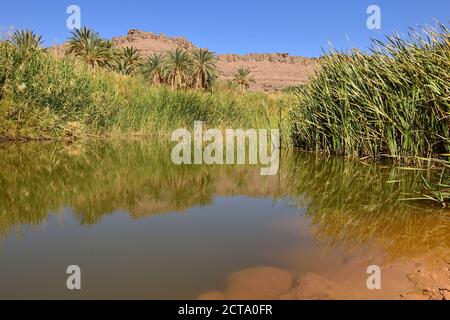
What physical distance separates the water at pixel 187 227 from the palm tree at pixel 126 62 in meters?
31.9

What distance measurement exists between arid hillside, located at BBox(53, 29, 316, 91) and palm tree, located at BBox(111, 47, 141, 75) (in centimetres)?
5050

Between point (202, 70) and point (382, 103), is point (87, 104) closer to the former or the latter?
point (382, 103)

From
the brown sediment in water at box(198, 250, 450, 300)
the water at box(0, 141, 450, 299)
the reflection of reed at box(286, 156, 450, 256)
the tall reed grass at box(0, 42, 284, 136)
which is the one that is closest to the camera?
the brown sediment in water at box(198, 250, 450, 300)

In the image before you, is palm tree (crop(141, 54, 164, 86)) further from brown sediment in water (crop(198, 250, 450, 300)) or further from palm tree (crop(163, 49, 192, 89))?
brown sediment in water (crop(198, 250, 450, 300))

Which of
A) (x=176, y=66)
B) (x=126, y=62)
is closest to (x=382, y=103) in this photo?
(x=176, y=66)

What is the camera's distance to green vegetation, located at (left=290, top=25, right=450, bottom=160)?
16.1 feet

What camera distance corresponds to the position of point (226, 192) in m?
4.37

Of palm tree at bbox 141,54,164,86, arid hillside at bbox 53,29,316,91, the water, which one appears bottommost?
the water

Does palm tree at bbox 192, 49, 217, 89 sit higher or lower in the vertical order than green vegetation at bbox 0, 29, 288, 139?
higher

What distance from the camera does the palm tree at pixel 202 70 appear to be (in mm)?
37031

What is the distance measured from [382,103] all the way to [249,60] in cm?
10937

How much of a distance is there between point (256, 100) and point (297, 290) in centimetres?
1909

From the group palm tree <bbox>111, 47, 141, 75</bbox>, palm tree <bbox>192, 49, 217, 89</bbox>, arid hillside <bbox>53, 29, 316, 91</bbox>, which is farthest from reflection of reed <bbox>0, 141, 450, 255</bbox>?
arid hillside <bbox>53, 29, 316, 91</bbox>
